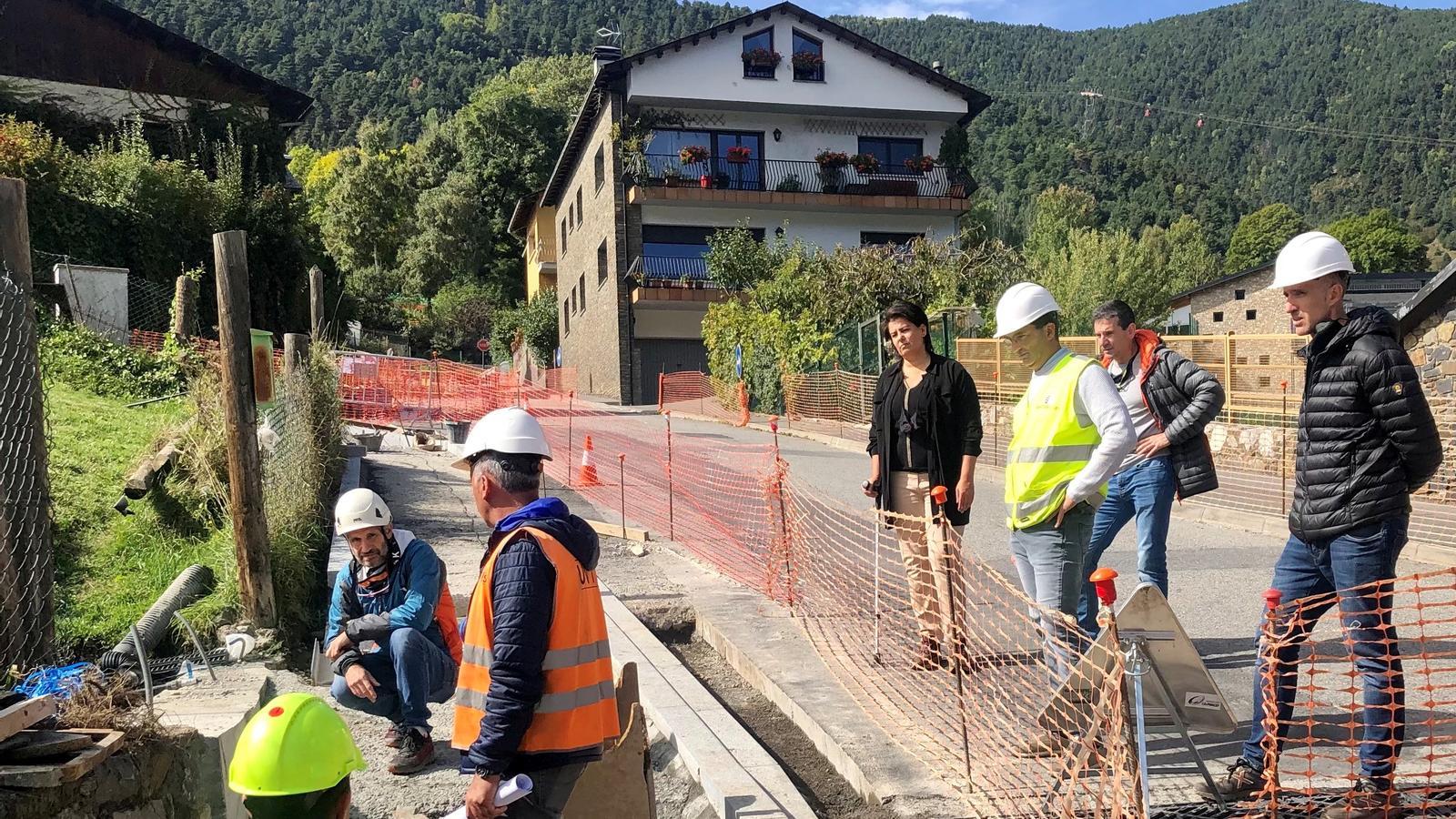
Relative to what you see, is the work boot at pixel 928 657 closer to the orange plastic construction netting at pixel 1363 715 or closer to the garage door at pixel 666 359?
the orange plastic construction netting at pixel 1363 715

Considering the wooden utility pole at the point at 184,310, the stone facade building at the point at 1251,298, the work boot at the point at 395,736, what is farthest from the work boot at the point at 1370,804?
the stone facade building at the point at 1251,298

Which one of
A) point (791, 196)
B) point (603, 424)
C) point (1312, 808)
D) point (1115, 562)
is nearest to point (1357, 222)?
point (791, 196)

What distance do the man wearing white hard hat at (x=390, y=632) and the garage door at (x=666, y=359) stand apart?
27.0m

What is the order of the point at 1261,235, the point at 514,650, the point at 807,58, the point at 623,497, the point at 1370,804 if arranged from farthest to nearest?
the point at 1261,235, the point at 807,58, the point at 623,497, the point at 1370,804, the point at 514,650

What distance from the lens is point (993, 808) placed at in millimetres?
3539

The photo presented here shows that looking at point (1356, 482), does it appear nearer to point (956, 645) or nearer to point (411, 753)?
point (956, 645)

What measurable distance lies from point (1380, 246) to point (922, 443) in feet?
261

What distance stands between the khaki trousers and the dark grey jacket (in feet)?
3.51

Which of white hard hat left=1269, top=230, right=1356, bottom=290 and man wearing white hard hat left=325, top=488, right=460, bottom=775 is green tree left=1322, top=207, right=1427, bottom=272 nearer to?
white hard hat left=1269, top=230, right=1356, bottom=290

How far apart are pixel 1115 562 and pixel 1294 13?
169 metres

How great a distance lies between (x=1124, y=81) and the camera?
135 metres

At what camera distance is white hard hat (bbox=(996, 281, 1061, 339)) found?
4078 millimetres

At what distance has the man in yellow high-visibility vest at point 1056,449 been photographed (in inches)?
156

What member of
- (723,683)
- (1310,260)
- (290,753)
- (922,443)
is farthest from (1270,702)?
(723,683)
